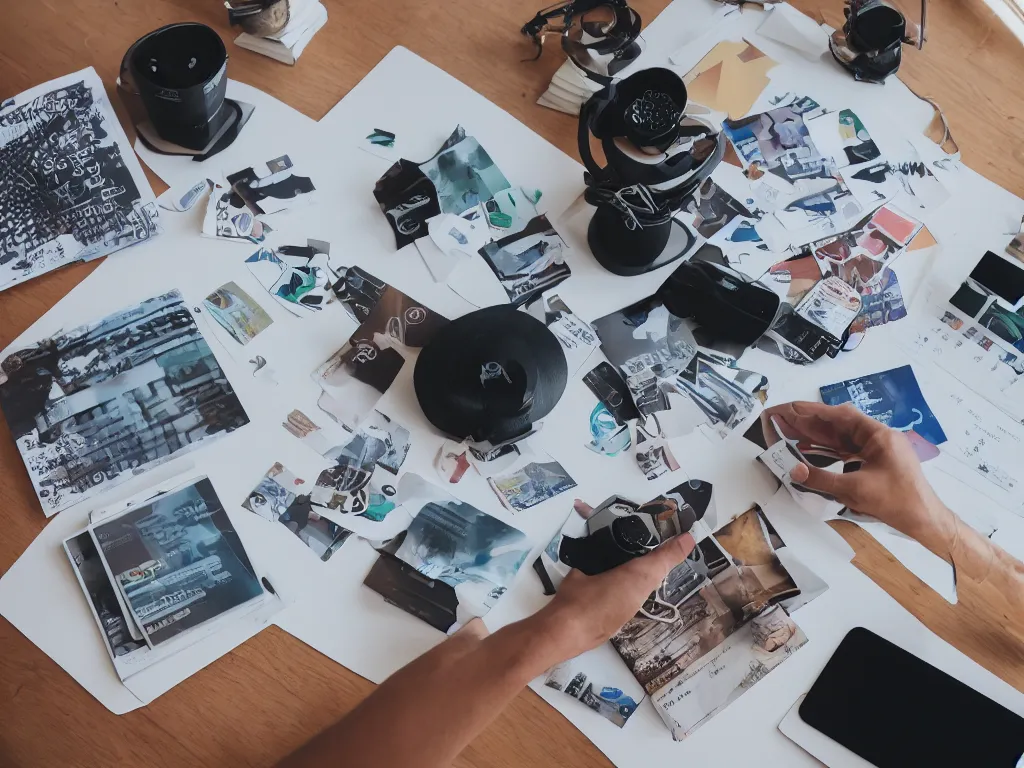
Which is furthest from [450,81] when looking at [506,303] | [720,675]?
[720,675]

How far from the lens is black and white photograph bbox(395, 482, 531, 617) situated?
918 mm

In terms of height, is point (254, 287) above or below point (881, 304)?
below

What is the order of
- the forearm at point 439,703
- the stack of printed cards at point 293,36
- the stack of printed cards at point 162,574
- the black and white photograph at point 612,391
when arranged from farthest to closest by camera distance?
the stack of printed cards at point 293,36, the black and white photograph at point 612,391, the stack of printed cards at point 162,574, the forearm at point 439,703

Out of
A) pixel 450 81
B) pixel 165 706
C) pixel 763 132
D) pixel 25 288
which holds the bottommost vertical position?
pixel 165 706

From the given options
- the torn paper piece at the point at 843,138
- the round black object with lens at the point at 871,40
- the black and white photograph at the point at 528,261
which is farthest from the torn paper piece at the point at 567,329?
the round black object with lens at the point at 871,40

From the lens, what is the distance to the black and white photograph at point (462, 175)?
1.08m

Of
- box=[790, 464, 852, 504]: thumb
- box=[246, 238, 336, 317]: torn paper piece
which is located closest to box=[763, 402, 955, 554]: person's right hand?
box=[790, 464, 852, 504]: thumb

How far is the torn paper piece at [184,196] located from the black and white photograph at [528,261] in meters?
0.37

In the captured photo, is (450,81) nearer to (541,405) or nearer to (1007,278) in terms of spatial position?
(541,405)

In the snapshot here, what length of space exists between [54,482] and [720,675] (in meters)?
0.78

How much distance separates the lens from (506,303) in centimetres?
103

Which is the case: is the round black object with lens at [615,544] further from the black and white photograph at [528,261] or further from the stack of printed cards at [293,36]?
the stack of printed cards at [293,36]

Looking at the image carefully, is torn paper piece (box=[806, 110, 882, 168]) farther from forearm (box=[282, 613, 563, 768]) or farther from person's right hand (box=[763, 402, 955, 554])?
forearm (box=[282, 613, 563, 768])

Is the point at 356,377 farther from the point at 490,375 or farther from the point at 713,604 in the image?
the point at 713,604
